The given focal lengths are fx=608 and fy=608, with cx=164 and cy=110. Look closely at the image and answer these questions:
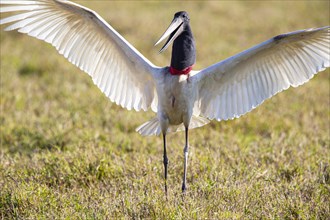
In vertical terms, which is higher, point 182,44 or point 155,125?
point 182,44

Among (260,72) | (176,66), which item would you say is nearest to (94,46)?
(176,66)

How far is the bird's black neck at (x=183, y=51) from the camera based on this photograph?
4922 millimetres

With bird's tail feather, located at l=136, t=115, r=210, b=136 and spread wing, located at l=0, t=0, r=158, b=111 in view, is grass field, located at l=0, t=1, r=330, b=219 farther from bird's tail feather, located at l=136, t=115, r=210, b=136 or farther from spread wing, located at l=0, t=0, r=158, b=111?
spread wing, located at l=0, t=0, r=158, b=111

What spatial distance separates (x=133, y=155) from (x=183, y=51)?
4.88ft

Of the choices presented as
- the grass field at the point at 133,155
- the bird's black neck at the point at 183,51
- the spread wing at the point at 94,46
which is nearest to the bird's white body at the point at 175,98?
the bird's black neck at the point at 183,51

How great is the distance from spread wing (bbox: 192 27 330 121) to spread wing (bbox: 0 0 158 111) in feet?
1.73

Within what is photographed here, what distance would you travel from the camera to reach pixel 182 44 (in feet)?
16.3

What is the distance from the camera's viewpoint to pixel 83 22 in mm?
5195

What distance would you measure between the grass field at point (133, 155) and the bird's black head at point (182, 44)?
98cm

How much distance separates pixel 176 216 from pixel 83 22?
199 centimetres

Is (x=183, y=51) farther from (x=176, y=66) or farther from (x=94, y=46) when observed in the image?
(x=94, y=46)

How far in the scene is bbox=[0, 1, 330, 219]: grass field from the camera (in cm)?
441

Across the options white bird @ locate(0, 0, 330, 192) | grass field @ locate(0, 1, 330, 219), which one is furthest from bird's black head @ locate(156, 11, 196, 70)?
grass field @ locate(0, 1, 330, 219)

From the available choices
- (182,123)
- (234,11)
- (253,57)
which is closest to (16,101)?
(182,123)
